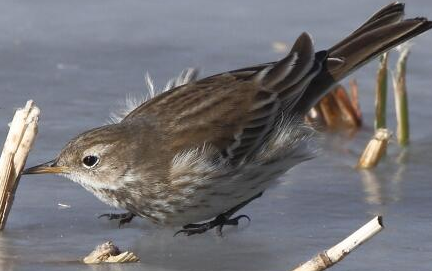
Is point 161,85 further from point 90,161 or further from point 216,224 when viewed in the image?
point 216,224

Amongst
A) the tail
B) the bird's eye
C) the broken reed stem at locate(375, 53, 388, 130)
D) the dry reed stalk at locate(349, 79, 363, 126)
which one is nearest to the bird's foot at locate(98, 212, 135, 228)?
the bird's eye

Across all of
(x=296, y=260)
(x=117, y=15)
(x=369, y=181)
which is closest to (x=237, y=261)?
(x=296, y=260)

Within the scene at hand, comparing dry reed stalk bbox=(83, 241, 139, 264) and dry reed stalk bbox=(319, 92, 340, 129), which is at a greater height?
dry reed stalk bbox=(319, 92, 340, 129)

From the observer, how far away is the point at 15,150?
6.26 meters

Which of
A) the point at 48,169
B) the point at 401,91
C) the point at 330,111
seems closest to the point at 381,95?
the point at 401,91

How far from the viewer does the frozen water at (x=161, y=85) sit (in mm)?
5992

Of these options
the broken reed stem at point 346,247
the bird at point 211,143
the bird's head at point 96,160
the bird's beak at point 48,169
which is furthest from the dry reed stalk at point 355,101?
the broken reed stem at point 346,247

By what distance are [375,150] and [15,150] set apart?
227 centimetres

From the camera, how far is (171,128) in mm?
6891

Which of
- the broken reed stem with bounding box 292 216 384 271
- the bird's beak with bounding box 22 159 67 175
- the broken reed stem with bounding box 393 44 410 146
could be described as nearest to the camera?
the broken reed stem with bounding box 292 216 384 271

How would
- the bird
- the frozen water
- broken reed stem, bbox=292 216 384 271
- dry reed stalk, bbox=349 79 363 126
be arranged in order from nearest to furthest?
broken reed stem, bbox=292 216 384 271 → the frozen water → the bird → dry reed stalk, bbox=349 79 363 126

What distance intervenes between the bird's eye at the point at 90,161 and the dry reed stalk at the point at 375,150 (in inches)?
68.2

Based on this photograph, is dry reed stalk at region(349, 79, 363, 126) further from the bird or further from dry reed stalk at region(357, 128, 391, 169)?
dry reed stalk at region(357, 128, 391, 169)

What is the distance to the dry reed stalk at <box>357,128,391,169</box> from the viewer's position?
24.0ft
